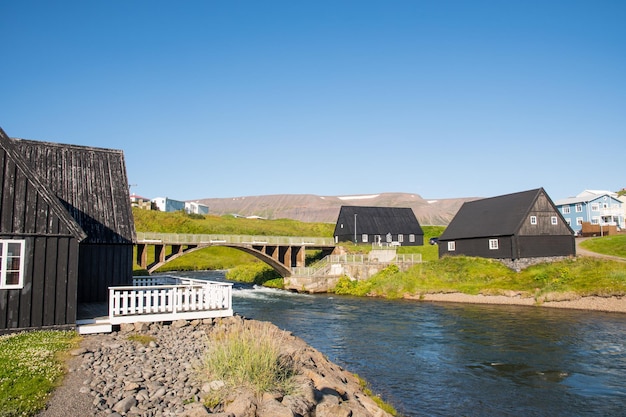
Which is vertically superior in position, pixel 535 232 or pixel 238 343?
pixel 535 232

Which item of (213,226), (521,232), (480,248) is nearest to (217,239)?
(480,248)

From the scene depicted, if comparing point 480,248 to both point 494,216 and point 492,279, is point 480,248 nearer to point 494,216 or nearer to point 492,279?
point 494,216

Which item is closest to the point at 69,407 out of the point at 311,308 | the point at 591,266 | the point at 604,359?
the point at 604,359

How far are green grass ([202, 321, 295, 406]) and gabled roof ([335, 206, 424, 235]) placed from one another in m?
62.0

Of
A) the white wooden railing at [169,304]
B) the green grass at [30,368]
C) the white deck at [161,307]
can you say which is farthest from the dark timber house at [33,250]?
the white wooden railing at [169,304]

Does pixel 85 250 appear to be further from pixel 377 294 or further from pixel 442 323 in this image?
pixel 377 294

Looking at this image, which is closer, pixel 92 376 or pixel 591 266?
pixel 92 376

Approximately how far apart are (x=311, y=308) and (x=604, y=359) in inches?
851

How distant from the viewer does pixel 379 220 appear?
77750mm

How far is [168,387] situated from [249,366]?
1.95m

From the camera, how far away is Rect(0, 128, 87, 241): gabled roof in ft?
50.9

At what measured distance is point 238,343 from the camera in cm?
1198

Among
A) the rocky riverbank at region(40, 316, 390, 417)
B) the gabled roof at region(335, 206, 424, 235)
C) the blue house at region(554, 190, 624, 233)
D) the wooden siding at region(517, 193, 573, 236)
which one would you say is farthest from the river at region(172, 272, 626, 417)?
the blue house at region(554, 190, 624, 233)

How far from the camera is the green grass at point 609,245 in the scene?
51.8m
